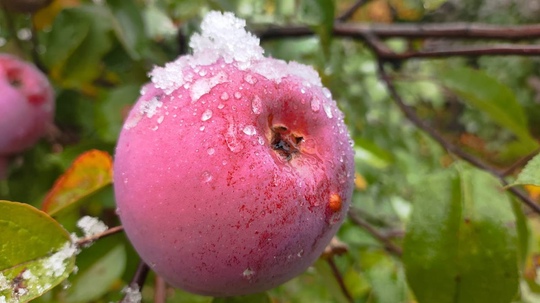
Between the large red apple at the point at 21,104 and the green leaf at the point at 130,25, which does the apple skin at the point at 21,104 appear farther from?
the green leaf at the point at 130,25

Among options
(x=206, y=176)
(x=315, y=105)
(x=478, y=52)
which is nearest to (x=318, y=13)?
(x=478, y=52)

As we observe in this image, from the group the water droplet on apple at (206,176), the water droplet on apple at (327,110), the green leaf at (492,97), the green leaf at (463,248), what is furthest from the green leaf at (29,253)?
the green leaf at (492,97)

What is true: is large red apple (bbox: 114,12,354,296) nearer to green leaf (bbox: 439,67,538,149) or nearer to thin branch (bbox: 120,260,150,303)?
thin branch (bbox: 120,260,150,303)

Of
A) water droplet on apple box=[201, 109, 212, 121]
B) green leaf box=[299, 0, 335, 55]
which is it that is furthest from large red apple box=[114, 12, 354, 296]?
green leaf box=[299, 0, 335, 55]

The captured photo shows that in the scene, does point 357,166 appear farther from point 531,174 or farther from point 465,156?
point 531,174

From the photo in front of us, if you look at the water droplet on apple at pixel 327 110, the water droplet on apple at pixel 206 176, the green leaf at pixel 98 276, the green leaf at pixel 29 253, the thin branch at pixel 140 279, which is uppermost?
the water droplet on apple at pixel 327 110
